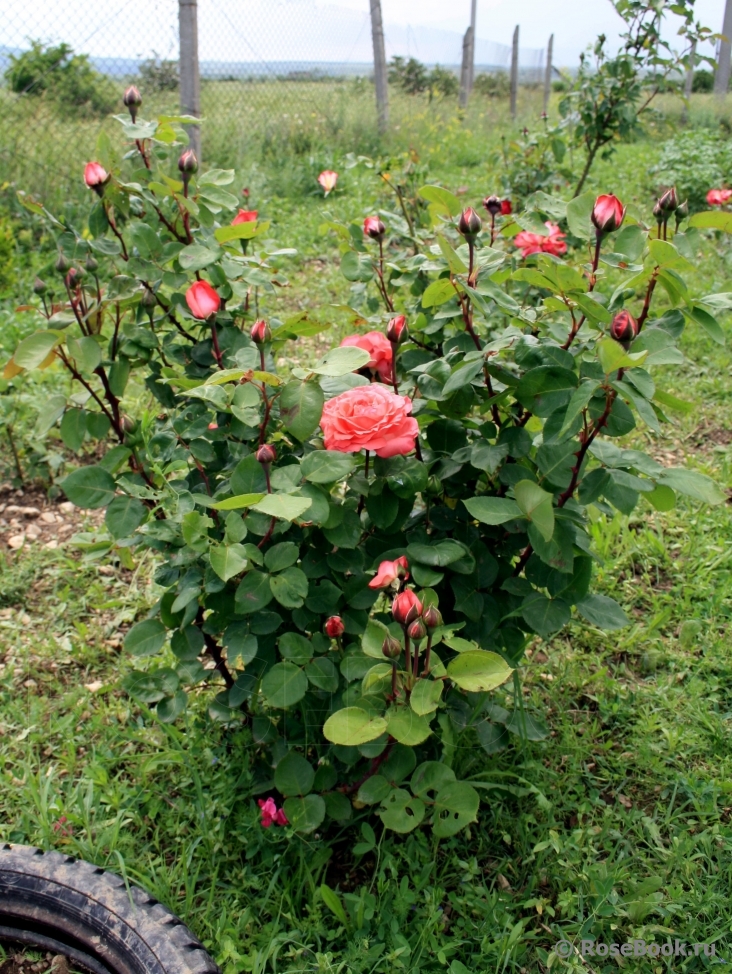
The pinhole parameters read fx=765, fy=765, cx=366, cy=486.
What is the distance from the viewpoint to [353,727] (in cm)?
108

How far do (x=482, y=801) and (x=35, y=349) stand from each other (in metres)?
1.22

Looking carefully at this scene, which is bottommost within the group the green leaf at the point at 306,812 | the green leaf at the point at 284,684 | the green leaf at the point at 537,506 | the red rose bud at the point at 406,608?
the green leaf at the point at 306,812

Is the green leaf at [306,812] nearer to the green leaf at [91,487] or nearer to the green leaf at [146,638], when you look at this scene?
the green leaf at [146,638]

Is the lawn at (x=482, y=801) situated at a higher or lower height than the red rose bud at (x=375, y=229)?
lower

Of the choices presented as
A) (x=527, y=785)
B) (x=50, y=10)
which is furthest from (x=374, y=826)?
(x=50, y=10)

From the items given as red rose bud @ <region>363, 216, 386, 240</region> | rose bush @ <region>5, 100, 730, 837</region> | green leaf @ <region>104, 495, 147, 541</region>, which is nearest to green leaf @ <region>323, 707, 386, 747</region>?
rose bush @ <region>5, 100, 730, 837</region>

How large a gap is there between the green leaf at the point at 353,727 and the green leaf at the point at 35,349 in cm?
70

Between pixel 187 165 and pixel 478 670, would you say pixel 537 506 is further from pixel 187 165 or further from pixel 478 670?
pixel 187 165

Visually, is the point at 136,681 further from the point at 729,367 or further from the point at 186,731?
the point at 729,367

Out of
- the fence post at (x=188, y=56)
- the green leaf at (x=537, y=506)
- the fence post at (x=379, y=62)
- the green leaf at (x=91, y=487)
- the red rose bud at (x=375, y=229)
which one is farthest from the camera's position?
the fence post at (x=379, y=62)

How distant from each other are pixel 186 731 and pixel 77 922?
519 mm

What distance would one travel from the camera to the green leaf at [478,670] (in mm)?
1048

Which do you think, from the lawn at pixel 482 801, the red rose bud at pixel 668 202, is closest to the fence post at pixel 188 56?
the lawn at pixel 482 801

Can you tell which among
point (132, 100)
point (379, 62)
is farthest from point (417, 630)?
point (379, 62)
